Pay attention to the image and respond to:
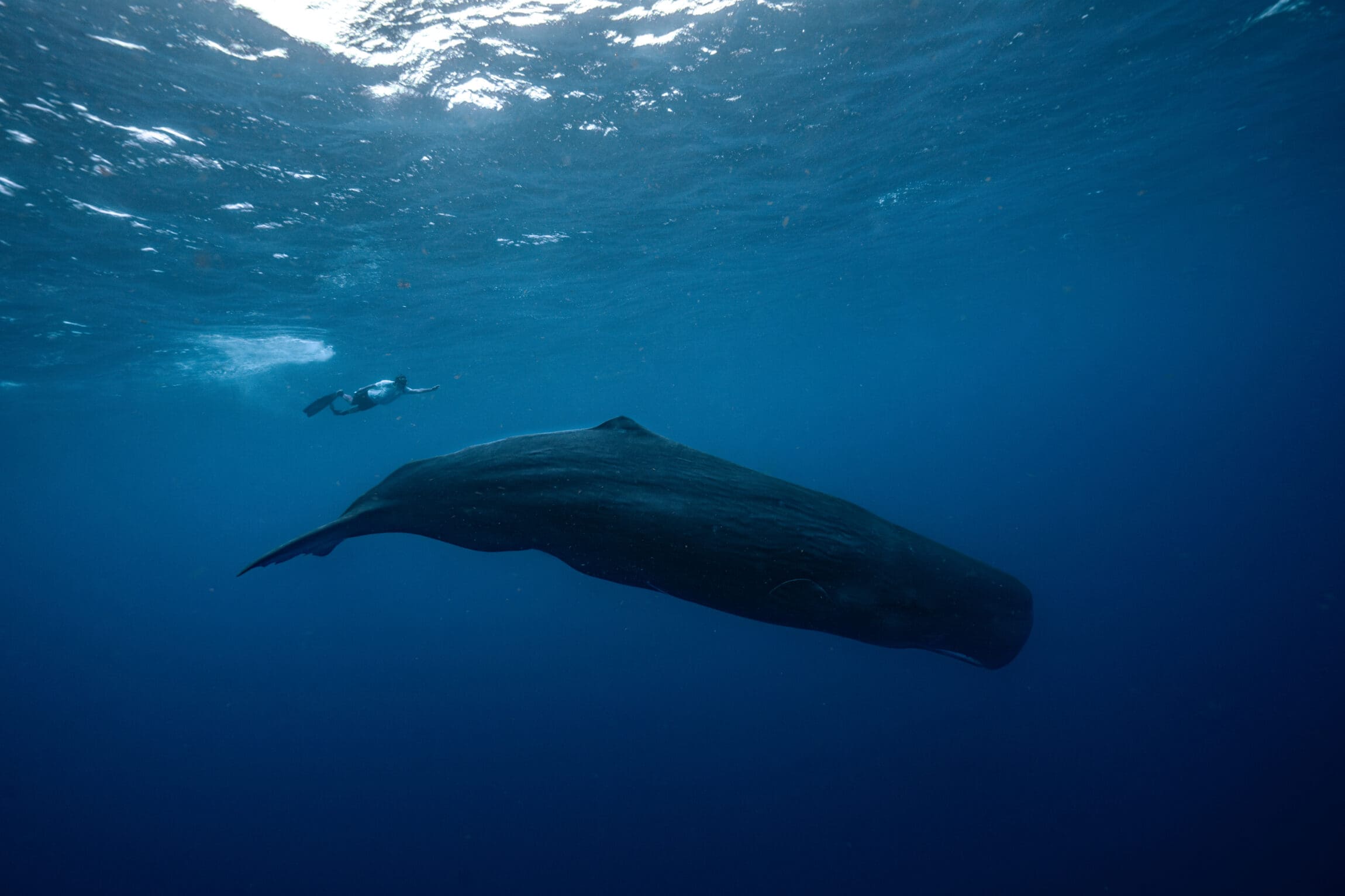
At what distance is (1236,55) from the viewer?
1415 cm

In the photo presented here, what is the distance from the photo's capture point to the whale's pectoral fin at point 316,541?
107 inches

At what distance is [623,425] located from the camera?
2.86 metres

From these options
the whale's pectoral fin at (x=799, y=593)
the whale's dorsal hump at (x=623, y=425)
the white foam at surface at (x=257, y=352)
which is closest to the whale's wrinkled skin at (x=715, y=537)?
the whale's pectoral fin at (x=799, y=593)

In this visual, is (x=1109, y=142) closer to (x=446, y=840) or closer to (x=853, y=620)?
(x=853, y=620)

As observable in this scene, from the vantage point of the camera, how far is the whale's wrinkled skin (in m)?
1.84

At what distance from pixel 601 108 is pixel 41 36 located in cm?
817

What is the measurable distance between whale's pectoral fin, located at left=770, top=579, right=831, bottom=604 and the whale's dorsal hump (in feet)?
3.85

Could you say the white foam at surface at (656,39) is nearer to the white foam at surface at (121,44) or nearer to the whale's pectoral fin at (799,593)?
the white foam at surface at (121,44)

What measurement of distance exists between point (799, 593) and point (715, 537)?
0.31 metres

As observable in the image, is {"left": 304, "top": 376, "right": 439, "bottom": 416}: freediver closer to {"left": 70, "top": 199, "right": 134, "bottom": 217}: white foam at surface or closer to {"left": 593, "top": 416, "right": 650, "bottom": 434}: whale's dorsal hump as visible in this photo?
{"left": 70, "top": 199, "right": 134, "bottom": 217}: white foam at surface

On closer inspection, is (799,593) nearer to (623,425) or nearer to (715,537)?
(715,537)

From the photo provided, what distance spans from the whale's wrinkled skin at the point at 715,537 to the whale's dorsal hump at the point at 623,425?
120 mm

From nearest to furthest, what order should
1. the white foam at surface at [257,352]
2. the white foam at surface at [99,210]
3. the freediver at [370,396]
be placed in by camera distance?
the white foam at surface at [99,210]
the freediver at [370,396]
the white foam at surface at [257,352]

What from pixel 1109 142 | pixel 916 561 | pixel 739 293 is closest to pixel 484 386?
pixel 739 293
